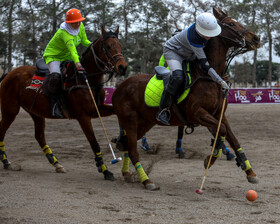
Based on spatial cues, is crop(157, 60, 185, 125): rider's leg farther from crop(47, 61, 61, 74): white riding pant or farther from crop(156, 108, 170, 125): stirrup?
crop(47, 61, 61, 74): white riding pant

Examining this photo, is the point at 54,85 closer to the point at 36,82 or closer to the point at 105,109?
the point at 36,82

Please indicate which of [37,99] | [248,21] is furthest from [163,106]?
[248,21]

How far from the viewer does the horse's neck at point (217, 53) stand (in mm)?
6480

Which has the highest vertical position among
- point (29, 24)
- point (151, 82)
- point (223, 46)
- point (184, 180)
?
point (29, 24)

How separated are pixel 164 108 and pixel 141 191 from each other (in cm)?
137

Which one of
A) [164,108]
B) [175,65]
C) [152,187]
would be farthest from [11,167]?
[175,65]

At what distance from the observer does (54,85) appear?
7.73 metres

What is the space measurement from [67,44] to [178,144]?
12.5 feet

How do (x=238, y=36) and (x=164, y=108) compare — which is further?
(x=164, y=108)

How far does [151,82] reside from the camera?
23.1ft

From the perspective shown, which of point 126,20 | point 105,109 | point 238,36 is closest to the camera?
point 238,36

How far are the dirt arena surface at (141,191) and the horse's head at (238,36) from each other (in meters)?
2.24

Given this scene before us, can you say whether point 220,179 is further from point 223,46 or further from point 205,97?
point 223,46

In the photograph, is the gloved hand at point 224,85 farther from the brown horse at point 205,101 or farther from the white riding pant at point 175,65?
the white riding pant at point 175,65
